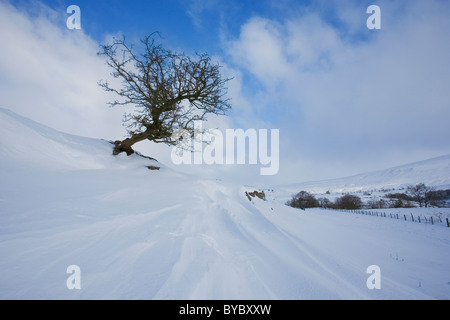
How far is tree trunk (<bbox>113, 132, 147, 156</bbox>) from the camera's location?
9.73 meters

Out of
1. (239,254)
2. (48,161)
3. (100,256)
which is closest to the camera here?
(100,256)

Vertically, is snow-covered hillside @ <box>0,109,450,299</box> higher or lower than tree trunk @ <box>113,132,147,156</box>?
lower

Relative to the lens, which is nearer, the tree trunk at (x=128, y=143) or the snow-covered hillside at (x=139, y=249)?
the snow-covered hillside at (x=139, y=249)

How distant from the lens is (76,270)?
201 cm

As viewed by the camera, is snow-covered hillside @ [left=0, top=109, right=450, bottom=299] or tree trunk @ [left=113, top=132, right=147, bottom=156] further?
tree trunk @ [left=113, top=132, right=147, bottom=156]

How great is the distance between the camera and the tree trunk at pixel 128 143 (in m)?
9.73

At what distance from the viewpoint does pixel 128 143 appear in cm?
1003

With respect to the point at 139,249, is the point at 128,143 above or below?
above

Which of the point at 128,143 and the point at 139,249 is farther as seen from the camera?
the point at 128,143

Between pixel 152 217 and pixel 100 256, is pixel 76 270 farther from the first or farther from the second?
pixel 152 217

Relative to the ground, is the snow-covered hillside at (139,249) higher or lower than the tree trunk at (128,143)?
lower
